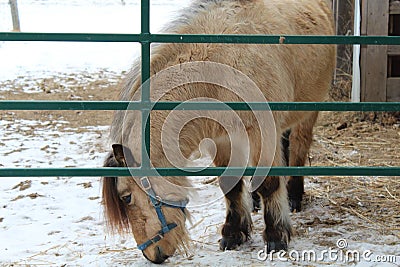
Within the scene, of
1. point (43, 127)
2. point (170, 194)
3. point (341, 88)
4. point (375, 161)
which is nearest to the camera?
point (170, 194)

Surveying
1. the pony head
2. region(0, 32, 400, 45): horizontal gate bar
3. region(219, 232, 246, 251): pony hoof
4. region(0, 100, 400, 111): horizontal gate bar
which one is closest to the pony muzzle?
the pony head

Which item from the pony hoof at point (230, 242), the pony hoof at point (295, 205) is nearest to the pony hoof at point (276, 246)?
the pony hoof at point (230, 242)

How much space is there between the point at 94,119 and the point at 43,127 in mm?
813

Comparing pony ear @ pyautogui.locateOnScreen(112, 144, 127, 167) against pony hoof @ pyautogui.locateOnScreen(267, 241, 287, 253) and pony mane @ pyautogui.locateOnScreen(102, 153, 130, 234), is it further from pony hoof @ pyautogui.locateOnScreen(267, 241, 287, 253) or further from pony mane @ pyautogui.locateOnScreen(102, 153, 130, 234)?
pony hoof @ pyautogui.locateOnScreen(267, 241, 287, 253)

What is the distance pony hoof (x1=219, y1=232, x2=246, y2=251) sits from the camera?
160 inches

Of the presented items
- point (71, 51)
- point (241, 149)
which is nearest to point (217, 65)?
point (241, 149)

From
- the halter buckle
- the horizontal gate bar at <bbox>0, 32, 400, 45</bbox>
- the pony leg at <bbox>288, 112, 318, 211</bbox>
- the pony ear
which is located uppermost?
the horizontal gate bar at <bbox>0, 32, 400, 45</bbox>

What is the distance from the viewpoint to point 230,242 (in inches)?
161

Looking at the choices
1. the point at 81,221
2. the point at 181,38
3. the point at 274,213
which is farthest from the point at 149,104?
the point at 81,221

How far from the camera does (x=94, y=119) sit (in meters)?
8.15

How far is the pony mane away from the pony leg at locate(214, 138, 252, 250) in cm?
82

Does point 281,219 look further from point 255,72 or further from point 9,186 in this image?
point 9,186

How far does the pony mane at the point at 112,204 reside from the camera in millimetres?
3525

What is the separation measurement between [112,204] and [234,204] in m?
1.10
